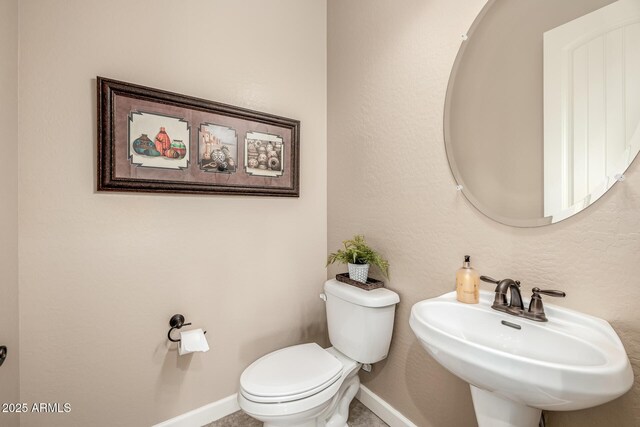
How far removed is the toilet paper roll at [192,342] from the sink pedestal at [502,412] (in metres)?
1.18

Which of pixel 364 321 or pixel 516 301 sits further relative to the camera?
pixel 364 321

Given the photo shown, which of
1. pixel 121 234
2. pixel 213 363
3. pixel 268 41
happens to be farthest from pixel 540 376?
pixel 268 41

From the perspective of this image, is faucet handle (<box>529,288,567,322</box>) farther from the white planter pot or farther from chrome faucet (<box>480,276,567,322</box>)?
the white planter pot

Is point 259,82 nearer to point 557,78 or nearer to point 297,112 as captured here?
point 297,112

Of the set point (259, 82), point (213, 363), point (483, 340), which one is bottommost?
point (213, 363)

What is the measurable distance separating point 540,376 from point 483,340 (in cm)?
38

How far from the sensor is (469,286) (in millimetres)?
1099

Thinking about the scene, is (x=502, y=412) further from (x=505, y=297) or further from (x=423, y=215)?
(x=423, y=215)

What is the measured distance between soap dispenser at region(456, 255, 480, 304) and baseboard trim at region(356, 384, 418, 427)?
2.81 ft

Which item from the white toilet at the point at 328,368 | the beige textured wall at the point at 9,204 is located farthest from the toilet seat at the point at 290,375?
the beige textured wall at the point at 9,204

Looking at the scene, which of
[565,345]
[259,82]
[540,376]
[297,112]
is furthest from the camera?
[297,112]

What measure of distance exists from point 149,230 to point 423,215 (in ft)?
4.56

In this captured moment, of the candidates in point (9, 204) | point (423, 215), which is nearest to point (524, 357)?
point (423, 215)

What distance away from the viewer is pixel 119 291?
133 centimetres
